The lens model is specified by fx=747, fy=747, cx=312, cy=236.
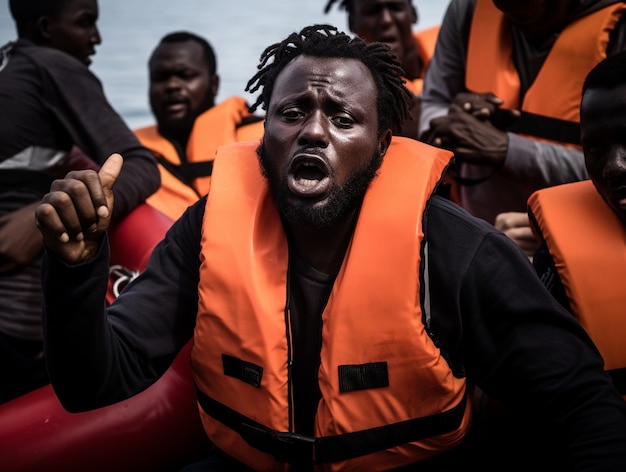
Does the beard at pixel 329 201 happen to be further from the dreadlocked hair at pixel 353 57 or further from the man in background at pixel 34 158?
the man in background at pixel 34 158

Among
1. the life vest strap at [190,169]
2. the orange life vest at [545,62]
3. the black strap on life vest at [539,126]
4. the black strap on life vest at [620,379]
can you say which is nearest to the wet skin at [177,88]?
the life vest strap at [190,169]

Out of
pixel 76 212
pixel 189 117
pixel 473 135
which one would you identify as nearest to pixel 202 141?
pixel 189 117

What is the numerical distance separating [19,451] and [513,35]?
1896 mm

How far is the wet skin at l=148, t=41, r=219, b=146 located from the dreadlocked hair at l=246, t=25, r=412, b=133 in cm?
188

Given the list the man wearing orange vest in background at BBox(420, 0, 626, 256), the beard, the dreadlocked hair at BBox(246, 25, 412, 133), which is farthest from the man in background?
the man wearing orange vest in background at BBox(420, 0, 626, 256)

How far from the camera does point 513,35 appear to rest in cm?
243

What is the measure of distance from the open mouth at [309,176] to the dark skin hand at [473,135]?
873 mm

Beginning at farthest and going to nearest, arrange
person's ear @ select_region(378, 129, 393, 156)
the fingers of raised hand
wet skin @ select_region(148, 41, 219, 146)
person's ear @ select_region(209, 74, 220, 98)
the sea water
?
the sea water
person's ear @ select_region(209, 74, 220, 98)
wet skin @ select_region(148, 41, 219, 146)
person's ear @ select_region(378, 129, 393, 156)
the fingers of raised hand

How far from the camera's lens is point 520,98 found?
7.93ft

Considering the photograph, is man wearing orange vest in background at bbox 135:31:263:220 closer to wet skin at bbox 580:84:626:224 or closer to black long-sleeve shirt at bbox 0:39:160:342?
black long-sleeve shirt at bbox 0:39:160:342

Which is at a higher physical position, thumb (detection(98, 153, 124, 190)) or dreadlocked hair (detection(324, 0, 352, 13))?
thumb (detection(98, 153, 124, 190))

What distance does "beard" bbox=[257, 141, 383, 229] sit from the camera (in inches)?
58.9

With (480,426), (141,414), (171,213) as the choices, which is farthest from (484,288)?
(171,213)

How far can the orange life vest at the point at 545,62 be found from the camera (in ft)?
7.06
